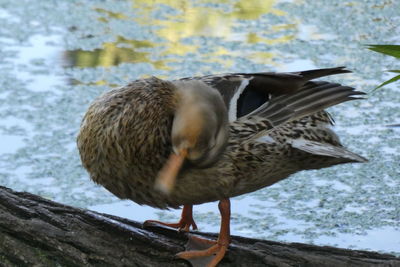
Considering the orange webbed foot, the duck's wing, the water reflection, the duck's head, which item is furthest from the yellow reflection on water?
the duck's head

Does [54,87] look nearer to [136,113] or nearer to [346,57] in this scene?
[346,57]

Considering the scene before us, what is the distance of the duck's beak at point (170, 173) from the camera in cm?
224

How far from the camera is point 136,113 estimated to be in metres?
2.40

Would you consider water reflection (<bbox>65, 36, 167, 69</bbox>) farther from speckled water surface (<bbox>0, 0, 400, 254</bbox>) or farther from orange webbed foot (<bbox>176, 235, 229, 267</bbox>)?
orange webbed foot (<bbox>176, 235, 229, 267</bbox>)

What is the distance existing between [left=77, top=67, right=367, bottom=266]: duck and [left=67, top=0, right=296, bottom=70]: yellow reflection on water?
2.31 m

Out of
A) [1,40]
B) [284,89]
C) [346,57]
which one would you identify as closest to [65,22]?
[1,40]

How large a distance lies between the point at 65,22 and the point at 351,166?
2.52m

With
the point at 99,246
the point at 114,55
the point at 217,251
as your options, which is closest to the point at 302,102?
the point at 217,251

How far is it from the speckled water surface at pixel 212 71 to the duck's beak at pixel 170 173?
1.15 m

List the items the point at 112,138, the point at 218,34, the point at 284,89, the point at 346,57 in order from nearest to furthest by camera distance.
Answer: the point at 112,138 < the point at 284,89 < the point at 346,57 < the point at 218,34

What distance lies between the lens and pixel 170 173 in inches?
90.3

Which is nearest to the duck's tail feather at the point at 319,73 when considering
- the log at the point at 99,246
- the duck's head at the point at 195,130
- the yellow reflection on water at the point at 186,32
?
the duck's head at the point at 195,130

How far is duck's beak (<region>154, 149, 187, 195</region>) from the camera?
7.34 ft

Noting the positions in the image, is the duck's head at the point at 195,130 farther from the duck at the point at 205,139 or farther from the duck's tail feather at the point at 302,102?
the duck's tail feather at the point at 302,102
